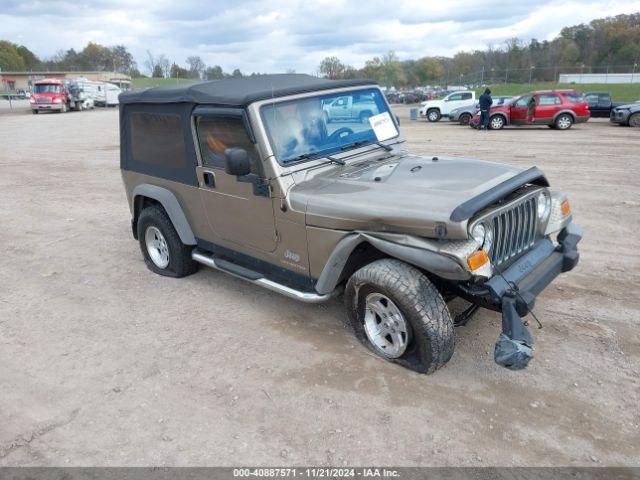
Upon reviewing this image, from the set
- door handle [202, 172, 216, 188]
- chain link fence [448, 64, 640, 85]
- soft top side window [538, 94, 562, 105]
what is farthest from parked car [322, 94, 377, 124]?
chain link fence [448, 64, 640, 85]

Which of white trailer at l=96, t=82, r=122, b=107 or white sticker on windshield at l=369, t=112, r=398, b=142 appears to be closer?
white sticker on windshield at l=369, t=112, r=398, b=142

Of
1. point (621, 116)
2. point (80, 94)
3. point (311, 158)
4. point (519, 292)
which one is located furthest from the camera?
point (80, 94)

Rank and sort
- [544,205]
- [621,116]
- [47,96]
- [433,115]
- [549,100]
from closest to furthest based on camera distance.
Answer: [544,205] < [549,100] < [621,116] < [433,115] < [47,96]

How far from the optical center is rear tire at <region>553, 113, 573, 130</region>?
738 inches

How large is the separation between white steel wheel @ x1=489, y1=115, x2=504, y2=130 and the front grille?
17.6 meters

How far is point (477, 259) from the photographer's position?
3039 millimetres

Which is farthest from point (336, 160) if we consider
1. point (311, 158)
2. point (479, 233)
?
point (479, 233)

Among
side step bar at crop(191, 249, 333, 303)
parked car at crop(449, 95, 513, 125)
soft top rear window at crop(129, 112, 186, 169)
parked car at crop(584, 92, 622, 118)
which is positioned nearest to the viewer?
side step bar at crop(191, 249, 333, 303)

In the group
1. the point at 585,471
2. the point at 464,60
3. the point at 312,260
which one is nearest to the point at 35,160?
the point at 312,260

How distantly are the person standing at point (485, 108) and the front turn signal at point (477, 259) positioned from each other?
17.6m

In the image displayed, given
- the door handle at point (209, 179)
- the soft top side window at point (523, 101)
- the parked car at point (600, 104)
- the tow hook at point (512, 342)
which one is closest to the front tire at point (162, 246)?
the door handle at point (209, 179)

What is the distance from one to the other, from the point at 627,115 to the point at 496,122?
15.8 ft

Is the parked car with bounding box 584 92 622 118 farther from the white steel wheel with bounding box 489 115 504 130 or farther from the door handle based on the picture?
the door handle

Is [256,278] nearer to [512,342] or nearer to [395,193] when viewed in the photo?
[395,193]
